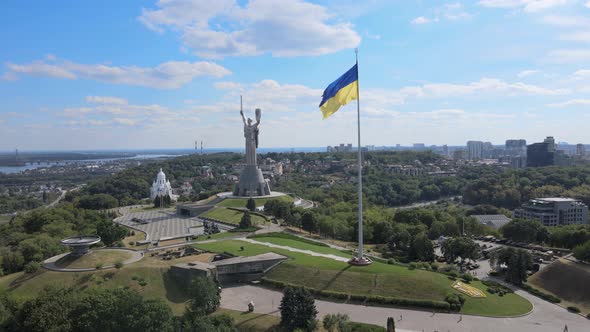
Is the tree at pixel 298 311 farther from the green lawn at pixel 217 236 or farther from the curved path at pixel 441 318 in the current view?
the green lawn at pixel 217 236

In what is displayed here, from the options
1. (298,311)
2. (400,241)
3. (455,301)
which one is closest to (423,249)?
(400,241)

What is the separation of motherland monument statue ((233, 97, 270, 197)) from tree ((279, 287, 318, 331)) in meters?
47.7

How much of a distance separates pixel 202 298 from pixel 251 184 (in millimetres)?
46842

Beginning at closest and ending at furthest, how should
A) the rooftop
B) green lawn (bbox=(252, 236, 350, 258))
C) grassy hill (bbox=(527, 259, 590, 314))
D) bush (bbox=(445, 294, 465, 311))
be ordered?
bush (bbox=(445, 294, 465, 311))
grassy hill (bbox=(527, 259, 590, 314))
green lawn (bbox=(252, 236, 350, 258))
the rooftop

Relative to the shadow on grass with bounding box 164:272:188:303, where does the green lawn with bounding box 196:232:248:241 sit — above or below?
above

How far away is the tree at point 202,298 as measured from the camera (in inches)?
1047

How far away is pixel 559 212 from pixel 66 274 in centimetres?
6748

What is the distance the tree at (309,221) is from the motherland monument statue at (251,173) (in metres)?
23.2

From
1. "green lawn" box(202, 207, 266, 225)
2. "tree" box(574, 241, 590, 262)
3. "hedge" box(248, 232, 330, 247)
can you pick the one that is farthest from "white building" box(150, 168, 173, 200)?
"tree" box(574, 241, 590, 262)

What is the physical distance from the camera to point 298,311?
25.4 m

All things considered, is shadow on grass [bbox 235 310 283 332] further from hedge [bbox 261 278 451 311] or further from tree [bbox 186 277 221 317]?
hedge [bbox 261 278 451 311]

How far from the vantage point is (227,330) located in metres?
23.4

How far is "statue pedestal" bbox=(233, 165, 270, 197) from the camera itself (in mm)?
73312

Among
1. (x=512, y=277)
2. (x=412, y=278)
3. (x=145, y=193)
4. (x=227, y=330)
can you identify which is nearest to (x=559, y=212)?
(x=512, y=277)
